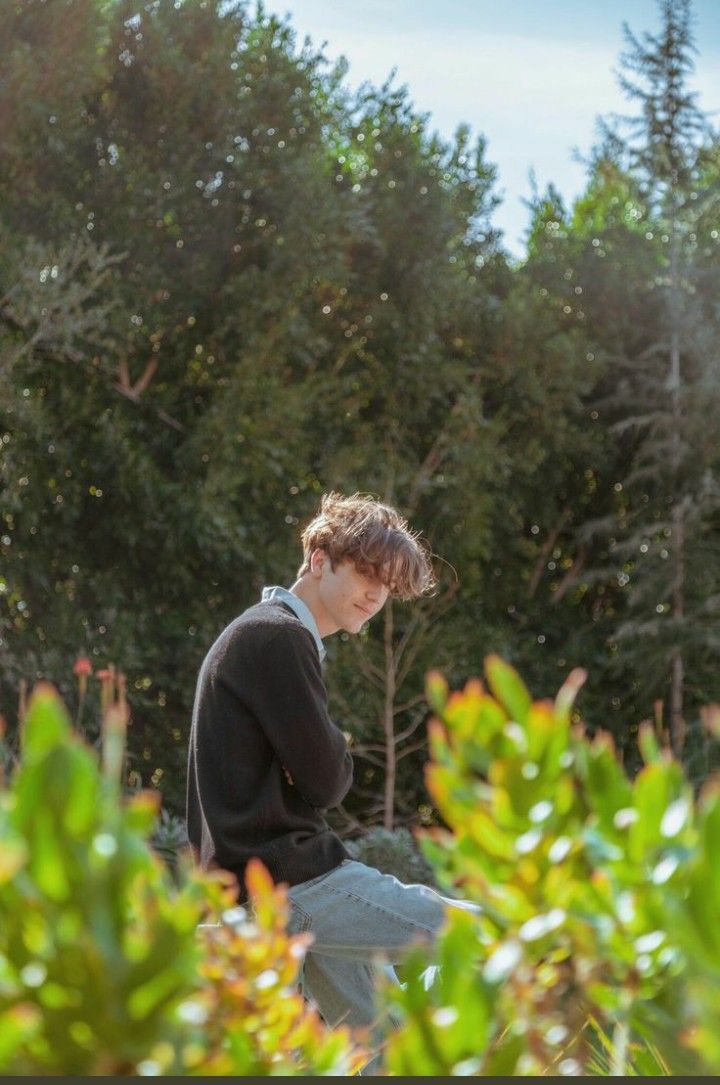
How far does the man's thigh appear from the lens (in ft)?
8.22

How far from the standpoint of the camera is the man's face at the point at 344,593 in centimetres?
269

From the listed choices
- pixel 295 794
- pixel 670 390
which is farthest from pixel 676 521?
pixel 295 794

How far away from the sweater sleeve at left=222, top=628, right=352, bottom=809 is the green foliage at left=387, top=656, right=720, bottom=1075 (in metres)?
1.44

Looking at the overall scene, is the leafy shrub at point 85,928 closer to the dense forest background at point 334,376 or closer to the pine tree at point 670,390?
the dense forest background at point 334,376

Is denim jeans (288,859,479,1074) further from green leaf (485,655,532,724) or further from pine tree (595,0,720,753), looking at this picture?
pine tree (595,0,720,753)

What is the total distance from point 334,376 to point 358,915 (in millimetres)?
5972

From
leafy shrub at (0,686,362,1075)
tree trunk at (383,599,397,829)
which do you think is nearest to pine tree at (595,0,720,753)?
tree trunk at (383,599,397,829)

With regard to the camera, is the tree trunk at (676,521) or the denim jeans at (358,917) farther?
the tree trunk at (676,521)

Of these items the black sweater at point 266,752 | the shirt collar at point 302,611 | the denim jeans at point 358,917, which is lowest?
the denim jeans at point 358,917

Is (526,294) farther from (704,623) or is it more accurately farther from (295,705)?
(295,705)

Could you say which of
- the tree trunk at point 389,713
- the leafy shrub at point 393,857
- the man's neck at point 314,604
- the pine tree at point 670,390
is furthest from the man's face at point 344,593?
the pine tree at point 670,390

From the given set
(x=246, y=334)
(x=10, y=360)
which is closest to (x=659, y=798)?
(x=10, y=360)

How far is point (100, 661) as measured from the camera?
725cm

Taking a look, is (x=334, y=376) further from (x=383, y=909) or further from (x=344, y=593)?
(x=383, y=909)
